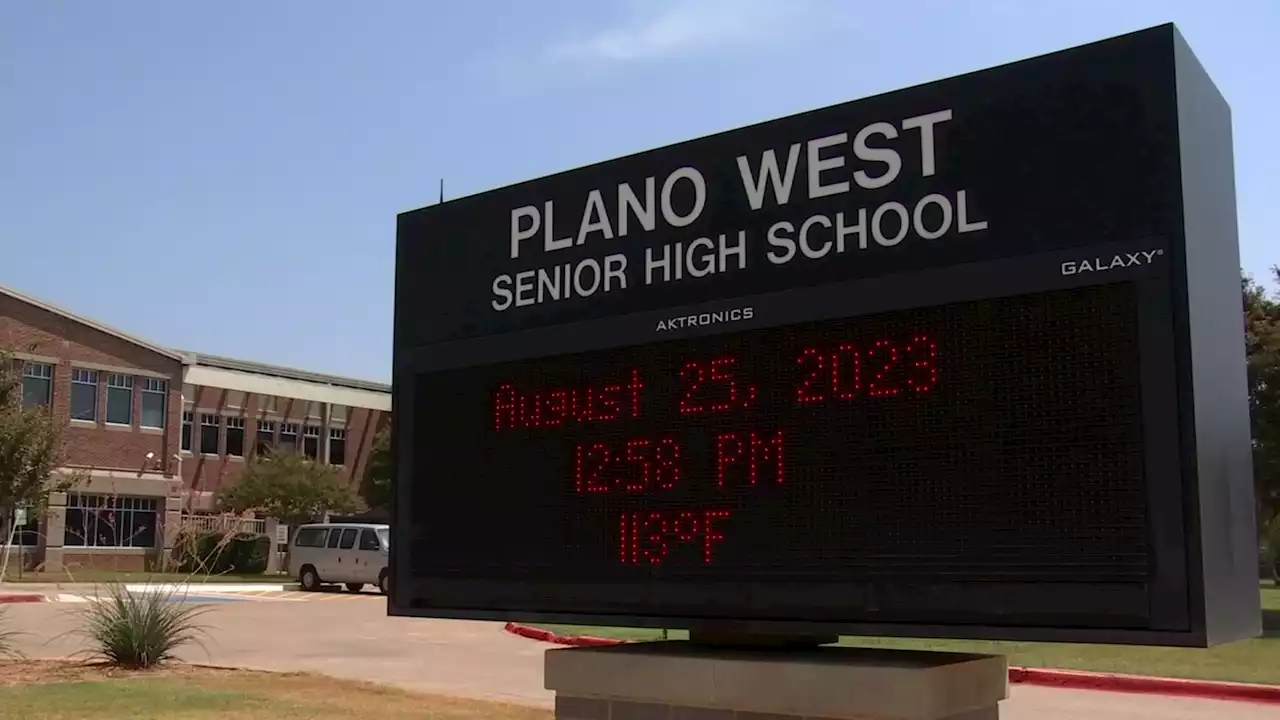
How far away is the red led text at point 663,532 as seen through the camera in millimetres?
5785

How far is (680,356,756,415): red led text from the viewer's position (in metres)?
5.79

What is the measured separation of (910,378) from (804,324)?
1.88ft

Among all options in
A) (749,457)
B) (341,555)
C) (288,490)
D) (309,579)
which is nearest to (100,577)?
(309,579)

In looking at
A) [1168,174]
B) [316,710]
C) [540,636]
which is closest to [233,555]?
[540,636]

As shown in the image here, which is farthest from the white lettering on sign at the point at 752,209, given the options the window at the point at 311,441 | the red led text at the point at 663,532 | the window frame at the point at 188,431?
the window at the point at 311,441

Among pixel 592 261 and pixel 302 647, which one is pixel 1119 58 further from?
pixel 302 647

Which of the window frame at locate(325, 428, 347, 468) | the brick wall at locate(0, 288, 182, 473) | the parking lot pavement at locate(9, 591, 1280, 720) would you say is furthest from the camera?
the window frame at locate(325, 428, 347, 468)

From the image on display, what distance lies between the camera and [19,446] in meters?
25.1

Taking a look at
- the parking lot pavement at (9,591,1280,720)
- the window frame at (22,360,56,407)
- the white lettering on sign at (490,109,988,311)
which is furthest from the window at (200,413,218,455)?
the white lettering on sign at (490,109,988,311)

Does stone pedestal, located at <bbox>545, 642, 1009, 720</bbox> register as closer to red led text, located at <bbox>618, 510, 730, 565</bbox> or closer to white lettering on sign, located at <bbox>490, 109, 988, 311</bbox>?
red led text, located at <bbox>618, 510, 730, 565</bbox>

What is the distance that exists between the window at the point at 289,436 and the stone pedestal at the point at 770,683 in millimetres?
47914

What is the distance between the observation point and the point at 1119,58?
506cm

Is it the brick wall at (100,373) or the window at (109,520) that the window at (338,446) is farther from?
the window at (109,520)

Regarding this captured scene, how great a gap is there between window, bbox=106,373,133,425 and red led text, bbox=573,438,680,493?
4180 cm
